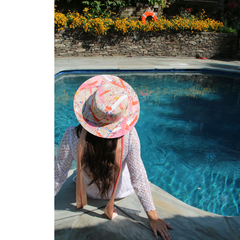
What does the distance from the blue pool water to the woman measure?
142 cm

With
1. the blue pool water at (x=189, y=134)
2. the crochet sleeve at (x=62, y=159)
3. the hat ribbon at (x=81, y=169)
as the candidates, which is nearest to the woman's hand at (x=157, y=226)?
the hat ribbon at (x=81, y=169)

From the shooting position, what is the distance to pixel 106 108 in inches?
42.2

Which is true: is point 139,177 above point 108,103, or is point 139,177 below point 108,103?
below

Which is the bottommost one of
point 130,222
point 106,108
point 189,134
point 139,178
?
point 189,134

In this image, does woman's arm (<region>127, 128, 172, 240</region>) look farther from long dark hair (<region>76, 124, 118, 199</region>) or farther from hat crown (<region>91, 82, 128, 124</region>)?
hat crown (<region>91, 82, 128, 124</region>)

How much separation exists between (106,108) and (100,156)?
1.06ft

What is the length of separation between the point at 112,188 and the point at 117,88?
717 mm

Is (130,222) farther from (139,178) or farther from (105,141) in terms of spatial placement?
(105,141)

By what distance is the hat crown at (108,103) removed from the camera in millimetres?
1077

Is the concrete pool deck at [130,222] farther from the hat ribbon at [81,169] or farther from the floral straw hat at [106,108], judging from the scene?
the floral straw hat at [106,108]

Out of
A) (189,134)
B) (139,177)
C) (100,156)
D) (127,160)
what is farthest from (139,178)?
(189,134)

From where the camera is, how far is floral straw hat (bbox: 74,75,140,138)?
3.57 feet

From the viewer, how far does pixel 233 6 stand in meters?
14.9
